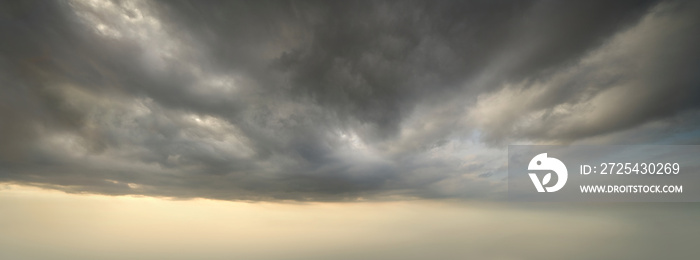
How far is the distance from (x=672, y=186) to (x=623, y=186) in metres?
8.14

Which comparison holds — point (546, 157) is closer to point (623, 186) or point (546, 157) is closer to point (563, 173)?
point (563, 173)

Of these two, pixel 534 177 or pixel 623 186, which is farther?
pixel 534 177

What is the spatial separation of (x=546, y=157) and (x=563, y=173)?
3.47 meters

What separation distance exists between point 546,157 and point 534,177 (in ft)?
15.8

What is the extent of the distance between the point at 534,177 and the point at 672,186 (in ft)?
64.2

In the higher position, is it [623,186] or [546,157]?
[546,157]

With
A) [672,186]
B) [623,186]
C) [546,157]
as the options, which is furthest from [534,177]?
[672,186]

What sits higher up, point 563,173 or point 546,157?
point 546,157

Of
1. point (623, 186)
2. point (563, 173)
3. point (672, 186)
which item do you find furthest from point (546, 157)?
point (672, 186)

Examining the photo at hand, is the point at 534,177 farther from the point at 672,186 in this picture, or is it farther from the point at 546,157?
the point at 672,186

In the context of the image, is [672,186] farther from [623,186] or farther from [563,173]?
[563,173]

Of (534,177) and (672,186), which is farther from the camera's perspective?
(534,177)

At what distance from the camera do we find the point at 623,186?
35.6m

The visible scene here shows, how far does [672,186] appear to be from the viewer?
35.8m
